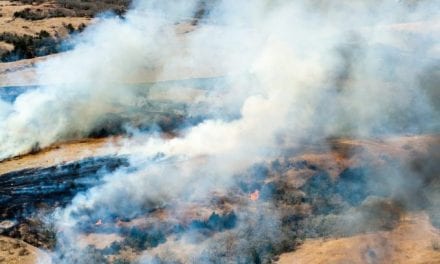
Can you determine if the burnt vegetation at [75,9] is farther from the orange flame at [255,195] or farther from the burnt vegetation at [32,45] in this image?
the orange flame at [255,195]

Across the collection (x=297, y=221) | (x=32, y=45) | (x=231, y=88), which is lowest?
(x=297, y=221)

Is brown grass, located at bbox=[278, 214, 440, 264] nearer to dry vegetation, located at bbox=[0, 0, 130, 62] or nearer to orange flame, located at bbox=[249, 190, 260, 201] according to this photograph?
orange flame, located at bbox=[249, 190, 260, 201]

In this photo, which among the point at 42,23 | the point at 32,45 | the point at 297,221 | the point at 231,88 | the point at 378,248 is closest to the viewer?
the point at 378,248

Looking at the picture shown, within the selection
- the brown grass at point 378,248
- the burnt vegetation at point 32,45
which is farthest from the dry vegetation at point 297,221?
the burnt vegetation at point 32,45

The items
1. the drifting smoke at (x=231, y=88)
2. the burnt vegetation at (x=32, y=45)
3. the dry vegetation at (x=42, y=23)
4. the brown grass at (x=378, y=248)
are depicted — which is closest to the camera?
the brown grass at (x=378, y=248)

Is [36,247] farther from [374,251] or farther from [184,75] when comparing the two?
[184,75]

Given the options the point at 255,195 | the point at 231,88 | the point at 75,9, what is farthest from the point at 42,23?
the point at 255,195

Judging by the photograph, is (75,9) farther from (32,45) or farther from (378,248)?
(378,248)

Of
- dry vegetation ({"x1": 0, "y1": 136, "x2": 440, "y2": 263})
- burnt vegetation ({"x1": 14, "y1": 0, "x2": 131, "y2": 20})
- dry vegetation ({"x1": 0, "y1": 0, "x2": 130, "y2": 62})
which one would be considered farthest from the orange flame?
burnt vegetation ({"x1": 14, "y1": 0, "x2": 131, "y2": 20})

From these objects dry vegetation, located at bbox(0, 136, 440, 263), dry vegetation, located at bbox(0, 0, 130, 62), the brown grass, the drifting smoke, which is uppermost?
dry vegetation, located at bbox(0, 0, 130, 62)
